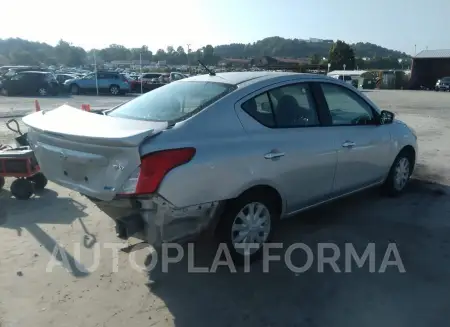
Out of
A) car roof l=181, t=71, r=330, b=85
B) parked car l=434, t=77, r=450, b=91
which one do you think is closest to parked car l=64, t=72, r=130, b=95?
car roof l=181, t=71, r=330, b=85

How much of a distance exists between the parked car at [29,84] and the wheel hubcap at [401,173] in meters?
25.8

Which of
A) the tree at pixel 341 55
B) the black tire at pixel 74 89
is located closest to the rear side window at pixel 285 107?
the black tire at pixel 74 89

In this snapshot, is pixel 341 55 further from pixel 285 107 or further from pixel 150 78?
pixel 285 107

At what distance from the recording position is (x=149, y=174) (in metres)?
3.02

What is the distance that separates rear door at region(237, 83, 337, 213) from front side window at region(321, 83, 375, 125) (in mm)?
244

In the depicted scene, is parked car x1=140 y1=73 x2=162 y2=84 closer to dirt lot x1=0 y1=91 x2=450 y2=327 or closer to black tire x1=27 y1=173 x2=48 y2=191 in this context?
black tire x1=27 y1=173 x2=48 y2=191

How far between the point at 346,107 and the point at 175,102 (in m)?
1.98

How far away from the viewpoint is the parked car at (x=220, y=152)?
10.2ft

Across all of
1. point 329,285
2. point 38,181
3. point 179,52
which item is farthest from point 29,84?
point 179,52

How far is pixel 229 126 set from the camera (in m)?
3.53

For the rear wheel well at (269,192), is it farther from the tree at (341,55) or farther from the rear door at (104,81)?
the tree at (341,55)

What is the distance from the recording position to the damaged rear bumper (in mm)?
3123

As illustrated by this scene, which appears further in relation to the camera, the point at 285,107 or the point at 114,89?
the point at 114,89

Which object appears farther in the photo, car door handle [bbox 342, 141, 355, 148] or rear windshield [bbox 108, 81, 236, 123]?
car door handle [bbox 342, 141, 355, 148]
